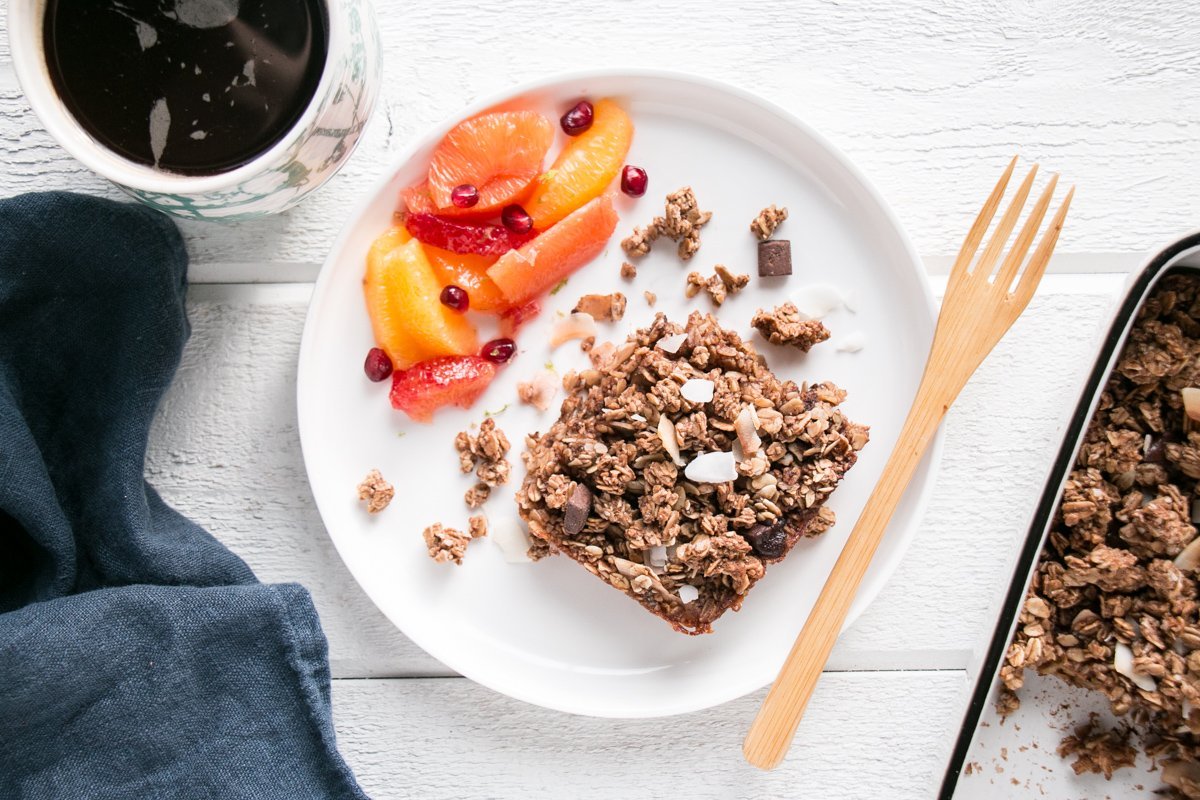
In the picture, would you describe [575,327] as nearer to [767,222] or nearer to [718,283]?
[718,283]

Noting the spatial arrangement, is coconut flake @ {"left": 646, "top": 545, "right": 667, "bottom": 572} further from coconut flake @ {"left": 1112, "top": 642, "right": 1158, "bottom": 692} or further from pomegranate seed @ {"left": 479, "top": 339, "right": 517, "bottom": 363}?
coconut flake @ {"left": 1112, "top": 642, "right": 1158, "bottom": 692}

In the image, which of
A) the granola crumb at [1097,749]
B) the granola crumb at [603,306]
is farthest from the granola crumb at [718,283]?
the granola crumb at [1097,749]

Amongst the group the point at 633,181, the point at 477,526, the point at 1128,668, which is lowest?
the point at 1128,668

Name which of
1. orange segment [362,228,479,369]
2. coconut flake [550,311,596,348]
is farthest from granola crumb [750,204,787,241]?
orange segment [362,228,479,369]

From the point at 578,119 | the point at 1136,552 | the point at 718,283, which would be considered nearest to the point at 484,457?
the point at 718,283

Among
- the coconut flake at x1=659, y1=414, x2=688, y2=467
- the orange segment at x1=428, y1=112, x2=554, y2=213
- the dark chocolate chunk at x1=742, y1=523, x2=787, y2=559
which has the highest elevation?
the orange segment at x1=428, y1=112, x2=554, y2=213

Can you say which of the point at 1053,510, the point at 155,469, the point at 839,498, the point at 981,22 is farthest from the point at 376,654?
the point at 981,22

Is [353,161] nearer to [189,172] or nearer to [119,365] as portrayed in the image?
[189,172]
